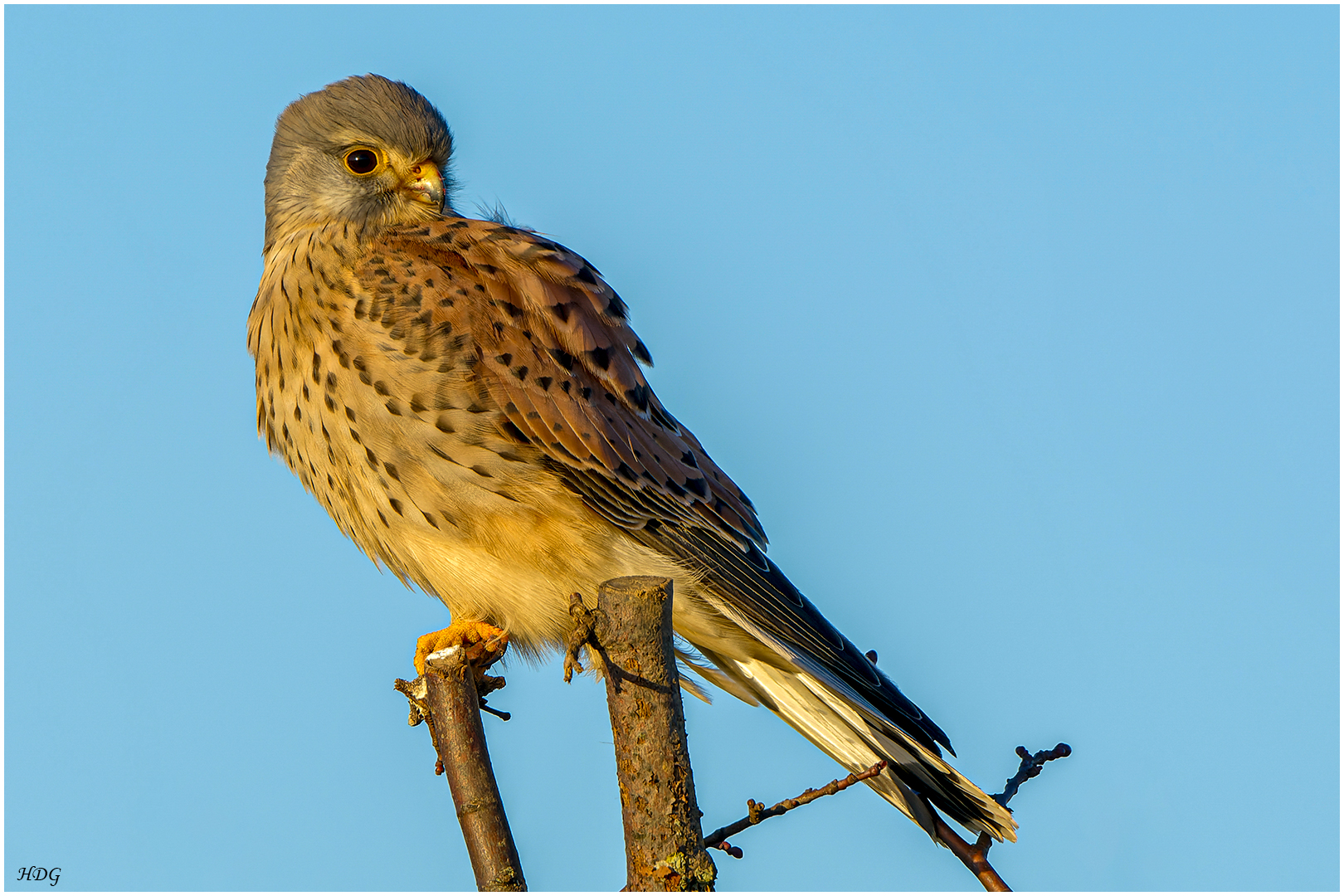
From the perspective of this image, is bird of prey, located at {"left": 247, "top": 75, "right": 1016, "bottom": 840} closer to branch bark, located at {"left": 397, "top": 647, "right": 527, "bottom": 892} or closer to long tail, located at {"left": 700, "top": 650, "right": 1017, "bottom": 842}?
long tail, located at {"left": 700, "top": 650, "right": 1017, "bottom": 842}

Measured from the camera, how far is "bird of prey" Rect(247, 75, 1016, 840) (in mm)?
3883

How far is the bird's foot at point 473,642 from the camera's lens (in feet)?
13.4

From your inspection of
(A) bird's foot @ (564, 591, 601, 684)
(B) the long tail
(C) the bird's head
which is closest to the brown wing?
(C) the bird's head

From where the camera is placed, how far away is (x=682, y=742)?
2.94m

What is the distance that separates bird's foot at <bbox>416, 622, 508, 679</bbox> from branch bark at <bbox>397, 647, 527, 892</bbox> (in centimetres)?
65

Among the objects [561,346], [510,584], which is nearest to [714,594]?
[510,584]

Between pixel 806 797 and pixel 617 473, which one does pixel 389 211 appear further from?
pixel 806 797

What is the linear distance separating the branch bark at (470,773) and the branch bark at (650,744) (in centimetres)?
35

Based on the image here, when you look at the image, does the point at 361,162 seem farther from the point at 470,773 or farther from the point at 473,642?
the point at 470,773

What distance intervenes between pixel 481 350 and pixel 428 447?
0.37 meters

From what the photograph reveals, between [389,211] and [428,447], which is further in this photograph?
[389,211]

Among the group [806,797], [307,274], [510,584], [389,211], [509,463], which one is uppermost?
[389,211]

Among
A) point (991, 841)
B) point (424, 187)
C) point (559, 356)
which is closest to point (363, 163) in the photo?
point (424, 187)

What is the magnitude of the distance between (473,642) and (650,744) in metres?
1.34
